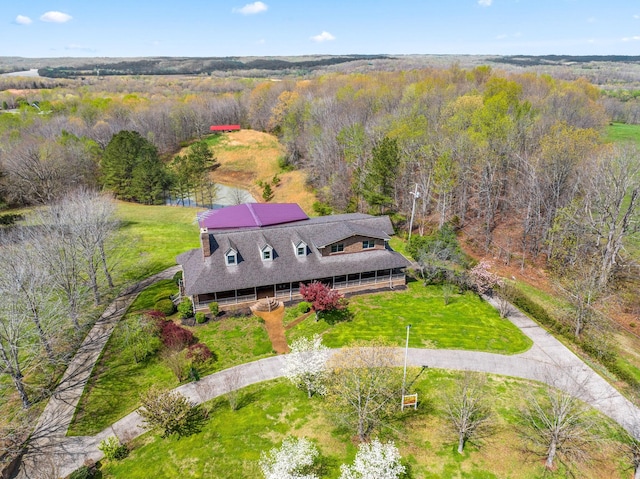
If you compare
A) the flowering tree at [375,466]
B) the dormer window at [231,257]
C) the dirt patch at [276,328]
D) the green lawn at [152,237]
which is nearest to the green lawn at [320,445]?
the flowering tree at [375,466]

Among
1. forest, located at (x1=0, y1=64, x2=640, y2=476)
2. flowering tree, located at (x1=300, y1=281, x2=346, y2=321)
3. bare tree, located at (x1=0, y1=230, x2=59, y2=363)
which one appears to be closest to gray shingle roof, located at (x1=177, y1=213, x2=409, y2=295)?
flowering tree, located at (x1=300, y1=281, x2=346, y2=321)

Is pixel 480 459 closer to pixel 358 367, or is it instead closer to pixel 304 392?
pixel 358 367

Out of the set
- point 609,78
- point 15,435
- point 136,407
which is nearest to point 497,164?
point 136,407

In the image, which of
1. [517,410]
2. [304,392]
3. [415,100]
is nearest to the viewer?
[517,410]

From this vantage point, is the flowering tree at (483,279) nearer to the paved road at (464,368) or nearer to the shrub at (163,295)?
the paved road at (464,368)

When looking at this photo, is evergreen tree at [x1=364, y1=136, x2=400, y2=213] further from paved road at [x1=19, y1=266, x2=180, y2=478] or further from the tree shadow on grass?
paved road at [x1=19, y1=266, x2=180, y2=478]

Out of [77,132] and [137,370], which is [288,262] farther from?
[77,132]
